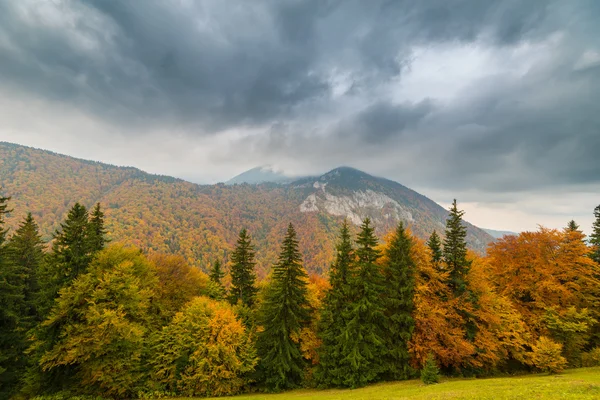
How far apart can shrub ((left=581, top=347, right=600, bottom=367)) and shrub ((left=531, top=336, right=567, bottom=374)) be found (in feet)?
23.5

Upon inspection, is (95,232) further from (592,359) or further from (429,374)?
(592,359)

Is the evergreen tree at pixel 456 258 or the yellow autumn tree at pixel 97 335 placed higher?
the evergreen tree at pixel 456 258

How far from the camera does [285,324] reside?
3412 cm

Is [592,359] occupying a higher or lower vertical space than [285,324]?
lower

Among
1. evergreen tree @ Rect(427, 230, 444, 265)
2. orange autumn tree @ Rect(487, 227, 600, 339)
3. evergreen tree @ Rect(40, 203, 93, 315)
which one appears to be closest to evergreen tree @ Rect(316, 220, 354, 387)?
evergreen tree @ Rect(427, 230, 444, 265)

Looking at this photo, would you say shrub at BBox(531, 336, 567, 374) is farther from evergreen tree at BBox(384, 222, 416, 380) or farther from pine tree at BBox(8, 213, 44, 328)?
pine tree at BBox(8, 213, 44, 328)

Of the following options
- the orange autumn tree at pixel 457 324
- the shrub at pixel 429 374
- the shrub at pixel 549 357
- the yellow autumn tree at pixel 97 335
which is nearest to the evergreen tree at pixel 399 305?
the orange autumn tree at pixel 457 324

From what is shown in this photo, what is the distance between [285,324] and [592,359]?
35503 millimetres

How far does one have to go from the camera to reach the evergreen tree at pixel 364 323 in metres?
31.0

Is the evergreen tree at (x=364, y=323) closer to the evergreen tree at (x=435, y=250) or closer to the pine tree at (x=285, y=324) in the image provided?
the pine tree at (x=285, y=324)

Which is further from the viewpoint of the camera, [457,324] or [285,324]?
[285,324]

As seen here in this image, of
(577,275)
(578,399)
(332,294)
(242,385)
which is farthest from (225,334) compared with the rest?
(577,275)

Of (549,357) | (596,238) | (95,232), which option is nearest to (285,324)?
(95,232)

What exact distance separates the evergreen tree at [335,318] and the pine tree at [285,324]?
284cm
